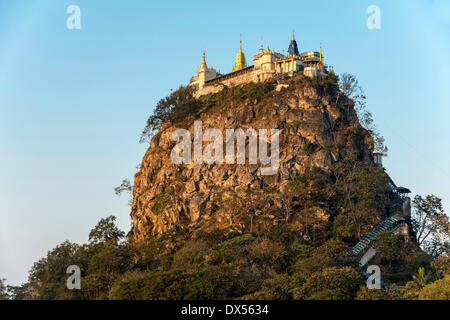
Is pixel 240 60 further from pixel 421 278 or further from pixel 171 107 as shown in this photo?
pixel 421 278

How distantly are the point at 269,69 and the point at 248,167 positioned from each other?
15994 millimetres

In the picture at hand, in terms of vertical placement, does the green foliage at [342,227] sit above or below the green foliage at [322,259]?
above

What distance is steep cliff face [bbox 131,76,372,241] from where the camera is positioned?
78.4 m

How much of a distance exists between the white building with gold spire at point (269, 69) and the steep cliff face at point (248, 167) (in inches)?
109

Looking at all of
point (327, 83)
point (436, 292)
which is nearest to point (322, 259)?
point (436, 292)

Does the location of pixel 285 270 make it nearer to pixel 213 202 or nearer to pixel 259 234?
pixel 259 234

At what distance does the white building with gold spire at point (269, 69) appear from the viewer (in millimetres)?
91331

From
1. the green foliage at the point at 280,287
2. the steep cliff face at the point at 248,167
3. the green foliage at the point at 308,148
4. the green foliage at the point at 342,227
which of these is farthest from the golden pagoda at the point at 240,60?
the green foliage at the point at 280,287

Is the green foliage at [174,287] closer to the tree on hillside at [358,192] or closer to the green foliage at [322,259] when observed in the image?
the green foliage at [322,259]

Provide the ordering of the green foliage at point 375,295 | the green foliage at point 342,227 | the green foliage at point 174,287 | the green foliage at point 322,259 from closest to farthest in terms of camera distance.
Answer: the green foliage at point 375,295 → the green foliage at point 174,287 → the green foliage at point 322,259 → the green foliage at point 342,227

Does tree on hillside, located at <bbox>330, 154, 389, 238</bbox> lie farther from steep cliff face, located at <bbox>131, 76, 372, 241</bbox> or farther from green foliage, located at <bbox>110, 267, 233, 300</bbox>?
green foliage, located at <bbox>110, 267, 233, 300</bbox>

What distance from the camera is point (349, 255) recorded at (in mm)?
67562

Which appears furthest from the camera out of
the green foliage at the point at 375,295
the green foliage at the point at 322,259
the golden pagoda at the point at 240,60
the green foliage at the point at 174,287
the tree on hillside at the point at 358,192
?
the golden pagoda at the point at 240,60
